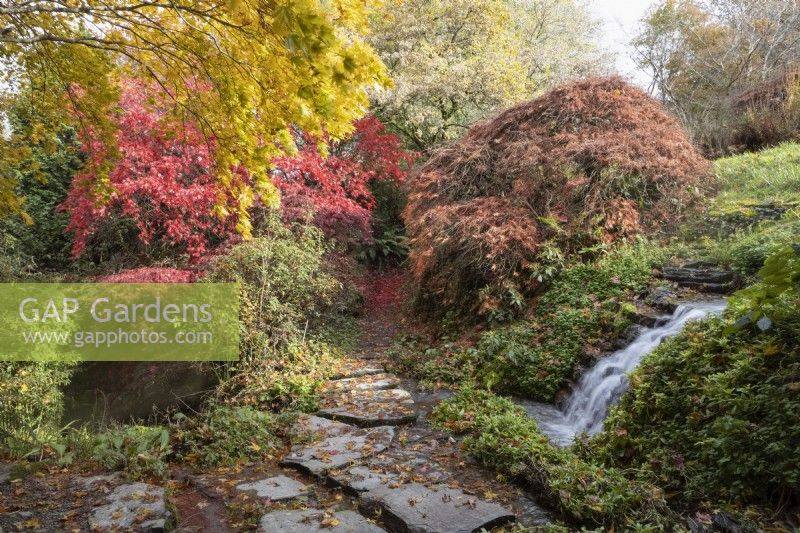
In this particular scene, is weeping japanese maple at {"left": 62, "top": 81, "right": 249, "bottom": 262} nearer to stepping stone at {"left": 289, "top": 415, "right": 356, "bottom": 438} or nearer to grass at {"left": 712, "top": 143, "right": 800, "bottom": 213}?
stepping stone at {"left": 289, "top": 415, "right": 356, "bottom": 438}

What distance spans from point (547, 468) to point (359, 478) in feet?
4.48

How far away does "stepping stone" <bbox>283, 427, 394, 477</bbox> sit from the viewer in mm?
4172

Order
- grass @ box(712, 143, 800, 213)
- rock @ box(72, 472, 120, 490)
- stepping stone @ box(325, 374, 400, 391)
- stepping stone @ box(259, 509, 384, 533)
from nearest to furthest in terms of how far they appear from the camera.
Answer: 1. stepping stone @ box(259, 509, 384, 533)
2. rock @ box(72, 472, 120, 490)
3. stepping stone @ box(325, 374, 400, 391)
4. grass @ box(712, 143, 800, 213)

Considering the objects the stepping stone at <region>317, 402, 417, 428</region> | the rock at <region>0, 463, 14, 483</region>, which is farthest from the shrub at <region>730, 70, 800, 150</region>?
the rock at <region>0, 463, 14, 483</region>

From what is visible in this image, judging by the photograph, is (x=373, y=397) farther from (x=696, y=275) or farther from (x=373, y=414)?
(x=696, y=275)

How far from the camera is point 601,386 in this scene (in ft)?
16.5

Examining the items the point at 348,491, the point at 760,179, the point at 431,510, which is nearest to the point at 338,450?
the point at 348,491

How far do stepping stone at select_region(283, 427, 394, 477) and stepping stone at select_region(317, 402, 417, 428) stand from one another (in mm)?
177

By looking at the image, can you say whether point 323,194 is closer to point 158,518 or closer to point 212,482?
point 212,482

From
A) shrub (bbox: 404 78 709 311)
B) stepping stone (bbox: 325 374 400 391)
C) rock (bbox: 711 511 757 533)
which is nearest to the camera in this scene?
rock (bbox: 711 511 757 533)

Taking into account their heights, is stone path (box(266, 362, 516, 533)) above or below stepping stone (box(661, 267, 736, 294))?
below

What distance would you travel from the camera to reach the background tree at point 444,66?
11.7 metres

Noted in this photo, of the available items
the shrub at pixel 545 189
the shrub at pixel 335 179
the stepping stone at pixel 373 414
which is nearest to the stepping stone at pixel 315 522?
the stepping stone at pixel 373 414

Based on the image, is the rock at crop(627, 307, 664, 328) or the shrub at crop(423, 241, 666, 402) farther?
the shrub at crop(423, 241, 666, 402)
